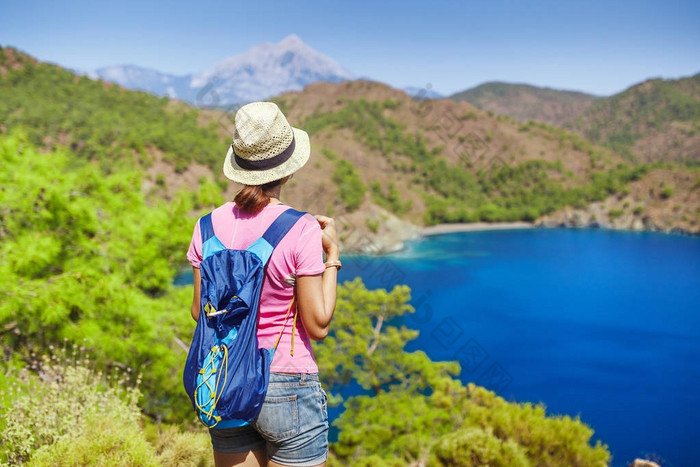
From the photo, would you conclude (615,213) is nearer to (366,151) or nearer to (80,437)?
(366,151)

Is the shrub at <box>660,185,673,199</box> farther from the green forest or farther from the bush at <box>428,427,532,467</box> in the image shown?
the bush at <box>428,427,532,467</box>

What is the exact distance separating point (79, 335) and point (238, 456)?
4.72 metres

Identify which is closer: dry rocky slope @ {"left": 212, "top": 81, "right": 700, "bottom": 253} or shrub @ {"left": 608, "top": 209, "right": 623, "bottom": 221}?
dry rocky slope @ {"left": 212, "top": 81, "right": 700, "bottom": 253}

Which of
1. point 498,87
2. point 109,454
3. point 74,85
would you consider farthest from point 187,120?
point 498,87

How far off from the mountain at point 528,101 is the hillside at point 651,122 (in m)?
18.7

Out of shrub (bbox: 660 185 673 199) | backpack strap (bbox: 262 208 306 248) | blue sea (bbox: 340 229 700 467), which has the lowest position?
blue sea (bbox: 340 229 700 467)

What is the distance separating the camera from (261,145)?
113 cm

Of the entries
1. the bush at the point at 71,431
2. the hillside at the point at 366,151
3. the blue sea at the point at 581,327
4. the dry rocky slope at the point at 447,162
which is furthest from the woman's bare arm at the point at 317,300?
the dry rocky slope at the point at 447,162

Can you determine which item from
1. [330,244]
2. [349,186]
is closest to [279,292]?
[330,244]

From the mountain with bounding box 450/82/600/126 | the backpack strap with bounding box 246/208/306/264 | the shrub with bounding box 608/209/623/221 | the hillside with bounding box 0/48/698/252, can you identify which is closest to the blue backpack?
the backpack strap with bounding box 246/208/306/264

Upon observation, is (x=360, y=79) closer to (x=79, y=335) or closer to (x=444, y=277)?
(x=444, y=277)

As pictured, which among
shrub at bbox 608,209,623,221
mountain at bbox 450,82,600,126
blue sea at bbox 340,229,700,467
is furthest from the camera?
mountain at bbox 450,82,600,126

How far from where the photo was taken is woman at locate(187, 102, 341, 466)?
1057 mm

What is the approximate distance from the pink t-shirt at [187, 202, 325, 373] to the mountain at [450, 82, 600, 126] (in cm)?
13139
